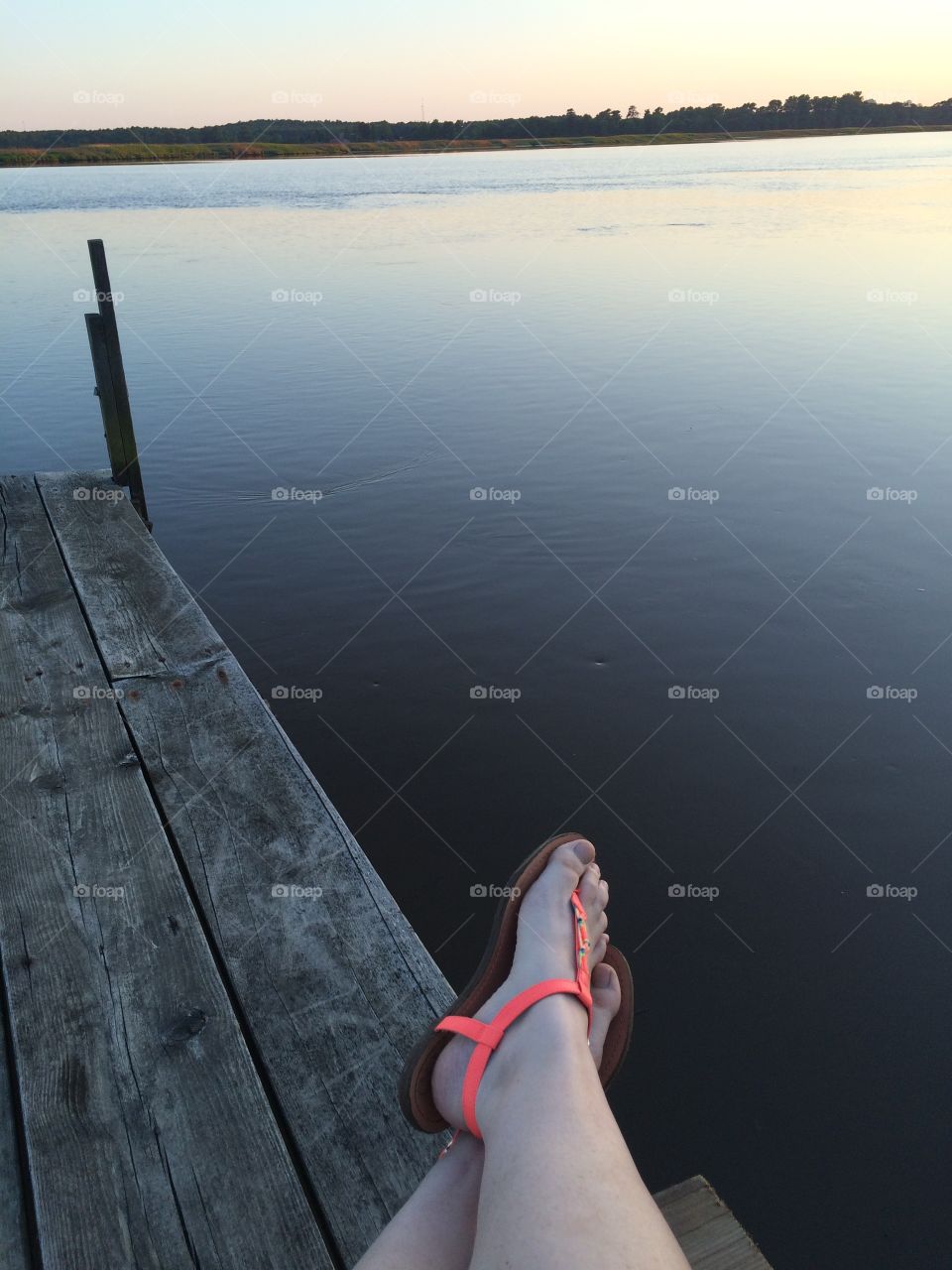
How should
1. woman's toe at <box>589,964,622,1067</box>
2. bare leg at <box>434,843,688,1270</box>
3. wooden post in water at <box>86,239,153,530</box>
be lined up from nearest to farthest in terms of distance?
1. bare leg at <box>434,843,688,1270</box>
2. woman's toe at <box>589,964,622,1067</box>
3. wooden post in water at <box>86,239,153,530</box>

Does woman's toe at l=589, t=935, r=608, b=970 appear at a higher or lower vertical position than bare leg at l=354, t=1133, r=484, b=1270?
lower

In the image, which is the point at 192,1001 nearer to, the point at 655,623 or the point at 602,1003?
the point at 602,1003

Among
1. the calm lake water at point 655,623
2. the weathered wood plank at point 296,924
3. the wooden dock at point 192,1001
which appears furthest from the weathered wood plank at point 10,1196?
the calm lake water at point 655,623

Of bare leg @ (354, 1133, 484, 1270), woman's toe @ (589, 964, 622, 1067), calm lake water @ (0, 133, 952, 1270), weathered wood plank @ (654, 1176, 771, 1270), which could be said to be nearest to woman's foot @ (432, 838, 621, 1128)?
woman's toe @ (589, 964, 622, 1067)

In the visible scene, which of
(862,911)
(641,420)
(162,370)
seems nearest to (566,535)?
(641,420)

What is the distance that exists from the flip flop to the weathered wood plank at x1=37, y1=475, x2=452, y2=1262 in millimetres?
100

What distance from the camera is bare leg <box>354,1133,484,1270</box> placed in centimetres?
104

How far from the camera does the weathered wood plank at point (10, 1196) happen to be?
3.93 ft

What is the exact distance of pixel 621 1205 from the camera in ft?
3.45

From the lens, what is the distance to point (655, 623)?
428 cm

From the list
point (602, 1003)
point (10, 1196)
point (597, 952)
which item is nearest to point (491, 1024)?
point (602, 1003)

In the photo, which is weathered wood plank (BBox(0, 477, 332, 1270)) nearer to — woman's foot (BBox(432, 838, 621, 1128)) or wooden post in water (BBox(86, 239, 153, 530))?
woman's foot (BBox(432, 838, 621, 1128))

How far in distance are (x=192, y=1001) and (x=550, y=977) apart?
62 cm

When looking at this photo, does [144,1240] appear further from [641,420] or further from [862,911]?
[641,420]
